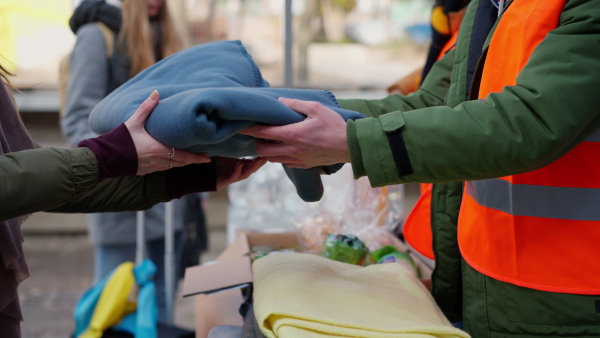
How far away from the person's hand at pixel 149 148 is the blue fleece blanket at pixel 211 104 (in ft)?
0.05

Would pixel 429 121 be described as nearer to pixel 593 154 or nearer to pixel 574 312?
pixel 593 154

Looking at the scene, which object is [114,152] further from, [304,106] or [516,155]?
[516,155]

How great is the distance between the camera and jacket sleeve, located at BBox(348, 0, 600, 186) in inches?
42.1

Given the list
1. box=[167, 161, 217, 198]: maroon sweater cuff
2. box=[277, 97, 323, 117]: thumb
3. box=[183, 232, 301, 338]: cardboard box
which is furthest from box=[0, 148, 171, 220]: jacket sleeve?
box=[183, 232, 301, 338]: cardboard box

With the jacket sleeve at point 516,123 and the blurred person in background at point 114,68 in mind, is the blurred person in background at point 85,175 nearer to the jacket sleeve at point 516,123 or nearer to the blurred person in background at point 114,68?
A: the jacket sleeve at point 516,123

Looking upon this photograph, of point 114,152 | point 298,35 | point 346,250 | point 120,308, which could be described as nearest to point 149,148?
point 114,152

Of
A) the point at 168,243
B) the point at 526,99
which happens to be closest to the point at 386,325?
the point at 526,99

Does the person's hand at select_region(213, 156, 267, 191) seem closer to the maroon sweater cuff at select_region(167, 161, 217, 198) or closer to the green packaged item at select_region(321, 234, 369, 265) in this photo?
the maroon sweater cuff at select_region(167, 161, 217, 198)

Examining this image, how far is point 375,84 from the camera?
557cm

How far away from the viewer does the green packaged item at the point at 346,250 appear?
5.72ft

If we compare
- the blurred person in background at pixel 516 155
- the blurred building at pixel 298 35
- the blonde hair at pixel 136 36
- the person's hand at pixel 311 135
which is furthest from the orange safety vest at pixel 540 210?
the blurred building at pixel 298 35

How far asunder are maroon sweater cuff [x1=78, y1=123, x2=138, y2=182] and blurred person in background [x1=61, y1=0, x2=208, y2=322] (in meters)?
1.54

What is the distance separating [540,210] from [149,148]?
817 mm

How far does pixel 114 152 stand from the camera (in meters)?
1.32
